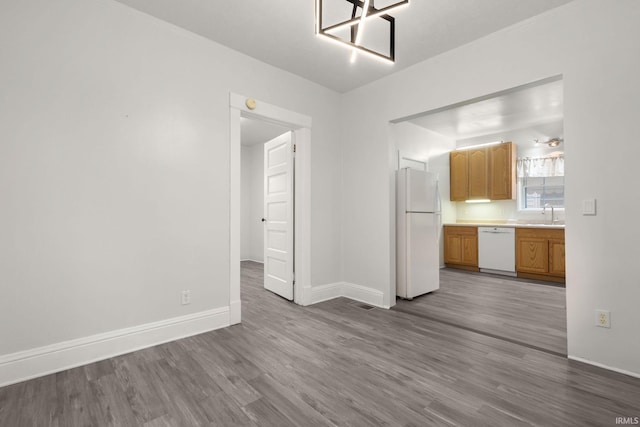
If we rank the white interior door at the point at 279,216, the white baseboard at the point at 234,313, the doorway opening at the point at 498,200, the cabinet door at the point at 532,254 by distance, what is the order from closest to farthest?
the white baseboard at the point at 234,313, the white interior door at the point at 279,216, the doorway opening at the point at 498,200, the cabinet door at the point at 532,254

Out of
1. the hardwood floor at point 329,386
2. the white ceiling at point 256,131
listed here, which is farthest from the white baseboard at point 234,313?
the white ceiling at point 256,131

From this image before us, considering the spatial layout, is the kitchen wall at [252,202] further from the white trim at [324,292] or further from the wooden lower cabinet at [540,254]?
the wooden lower cabinet at [540,254]

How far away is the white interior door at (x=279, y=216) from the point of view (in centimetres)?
387

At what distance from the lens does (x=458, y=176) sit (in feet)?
21.1

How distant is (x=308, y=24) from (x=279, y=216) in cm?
227

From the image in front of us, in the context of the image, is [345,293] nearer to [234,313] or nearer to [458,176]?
[234,313]

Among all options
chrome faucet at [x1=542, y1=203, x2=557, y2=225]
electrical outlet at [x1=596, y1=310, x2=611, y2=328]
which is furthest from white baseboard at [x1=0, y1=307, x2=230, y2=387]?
chrome faucet at [x1=542, y1=203, x2=557, y2=225]

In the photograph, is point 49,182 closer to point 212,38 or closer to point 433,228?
point 212,38

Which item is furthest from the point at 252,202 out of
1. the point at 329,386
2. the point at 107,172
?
the point at 329,386

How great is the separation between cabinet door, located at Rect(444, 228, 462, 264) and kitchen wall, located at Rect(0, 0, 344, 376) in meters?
4.83

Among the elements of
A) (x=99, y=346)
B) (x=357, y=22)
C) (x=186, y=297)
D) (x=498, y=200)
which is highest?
(x=357, y=22)

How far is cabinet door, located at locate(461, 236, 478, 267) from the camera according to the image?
5.89 meters

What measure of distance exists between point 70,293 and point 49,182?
2.64ft

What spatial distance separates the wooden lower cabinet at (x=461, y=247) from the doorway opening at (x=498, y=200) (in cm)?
2
